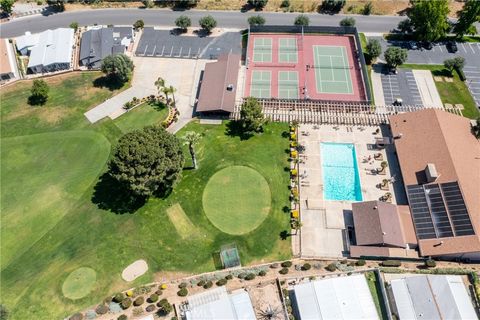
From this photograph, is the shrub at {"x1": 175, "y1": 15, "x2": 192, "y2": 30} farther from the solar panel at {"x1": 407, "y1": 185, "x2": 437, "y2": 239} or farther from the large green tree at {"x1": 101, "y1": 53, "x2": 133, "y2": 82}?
the solar panel at {"x1": 407, "y1": 185, "x2": 437, "y2": 239}

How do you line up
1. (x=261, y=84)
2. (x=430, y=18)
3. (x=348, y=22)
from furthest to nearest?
(x=348, y=22) < (x=430, y=18) < (x=261, y=84)

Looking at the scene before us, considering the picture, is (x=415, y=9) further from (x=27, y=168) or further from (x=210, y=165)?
(x=27, y=168)

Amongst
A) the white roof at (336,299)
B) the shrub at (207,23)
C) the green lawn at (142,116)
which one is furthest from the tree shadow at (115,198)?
the shrub at (207,23)

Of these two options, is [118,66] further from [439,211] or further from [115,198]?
[439,211]

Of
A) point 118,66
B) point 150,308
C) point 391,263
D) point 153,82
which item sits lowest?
point 150,308

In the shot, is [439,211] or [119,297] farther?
[439,211]

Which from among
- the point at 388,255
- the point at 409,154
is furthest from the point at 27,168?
the point at 409,154

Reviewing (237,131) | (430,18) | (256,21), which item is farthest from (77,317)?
(430,18)
